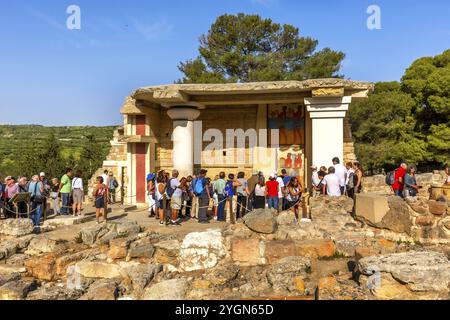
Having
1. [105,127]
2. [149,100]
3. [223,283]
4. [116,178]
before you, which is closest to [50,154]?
[116,178]

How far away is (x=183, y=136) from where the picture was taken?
1229 cm

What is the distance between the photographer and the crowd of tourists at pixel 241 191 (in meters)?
8.88

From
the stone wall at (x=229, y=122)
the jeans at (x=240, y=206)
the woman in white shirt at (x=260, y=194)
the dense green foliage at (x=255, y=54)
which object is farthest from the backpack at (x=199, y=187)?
the dense green foliage at (x=255, y=54)

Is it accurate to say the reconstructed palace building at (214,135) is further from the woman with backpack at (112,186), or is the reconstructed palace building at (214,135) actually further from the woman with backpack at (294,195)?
the woman with backpack at (294,195)

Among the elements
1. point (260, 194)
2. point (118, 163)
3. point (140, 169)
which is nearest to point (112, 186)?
point (118, 163)

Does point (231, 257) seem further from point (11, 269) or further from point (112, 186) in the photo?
point (112, 186)

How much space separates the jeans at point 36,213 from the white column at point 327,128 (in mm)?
7460

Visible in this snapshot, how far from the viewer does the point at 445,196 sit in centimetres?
749

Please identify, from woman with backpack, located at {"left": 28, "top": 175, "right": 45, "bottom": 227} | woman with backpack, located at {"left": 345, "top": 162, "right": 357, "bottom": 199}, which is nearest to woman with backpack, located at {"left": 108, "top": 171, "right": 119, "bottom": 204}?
woman with backpack, located at {"left": 28, "top": 175, "right": 45, "bottom": 227}

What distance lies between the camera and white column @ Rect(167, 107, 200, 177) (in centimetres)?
1223

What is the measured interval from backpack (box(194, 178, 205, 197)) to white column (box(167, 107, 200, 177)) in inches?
121

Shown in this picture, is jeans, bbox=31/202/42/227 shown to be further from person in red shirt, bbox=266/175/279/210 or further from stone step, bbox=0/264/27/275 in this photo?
person in red shirt, bbox=266/175/279/210

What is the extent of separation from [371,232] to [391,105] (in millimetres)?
19910

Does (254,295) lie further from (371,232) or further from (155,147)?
(155,147)
